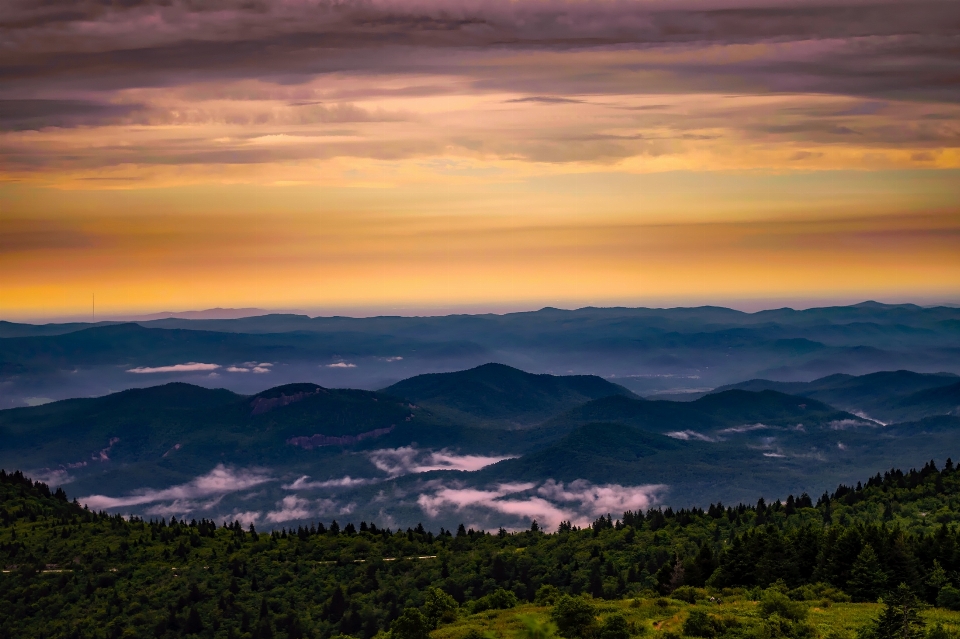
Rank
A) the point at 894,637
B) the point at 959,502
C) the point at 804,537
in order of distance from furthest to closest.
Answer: the point at 959,502 → the point at 804,537 → the point at 894,637

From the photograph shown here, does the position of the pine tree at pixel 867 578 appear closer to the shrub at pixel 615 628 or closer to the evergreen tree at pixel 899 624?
the evergreen tree at pixel 899 624

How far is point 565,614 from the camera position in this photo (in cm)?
9600

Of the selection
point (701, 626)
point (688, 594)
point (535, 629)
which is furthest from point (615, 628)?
point (535, 629)

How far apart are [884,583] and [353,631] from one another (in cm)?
11970

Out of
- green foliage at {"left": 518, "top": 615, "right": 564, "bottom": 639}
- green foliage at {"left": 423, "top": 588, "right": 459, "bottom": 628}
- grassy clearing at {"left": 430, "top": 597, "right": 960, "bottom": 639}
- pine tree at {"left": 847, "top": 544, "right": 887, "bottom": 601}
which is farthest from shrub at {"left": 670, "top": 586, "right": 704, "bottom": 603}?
green foliage at {"left": 518, "top": 615, "right": 564, "bottom": 639}

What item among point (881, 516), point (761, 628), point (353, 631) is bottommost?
point (353, 631)

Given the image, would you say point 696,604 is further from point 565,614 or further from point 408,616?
point 408,616

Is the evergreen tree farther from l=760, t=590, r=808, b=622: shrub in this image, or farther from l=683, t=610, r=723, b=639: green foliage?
l=683, t=610, r=723, b=639: green foliage

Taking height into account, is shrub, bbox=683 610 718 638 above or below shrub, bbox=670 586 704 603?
above

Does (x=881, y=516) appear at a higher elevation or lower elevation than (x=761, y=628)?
lower

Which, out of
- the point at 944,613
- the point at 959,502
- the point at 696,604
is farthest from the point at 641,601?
the point at 959,502

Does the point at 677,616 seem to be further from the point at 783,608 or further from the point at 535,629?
the point at 535,629

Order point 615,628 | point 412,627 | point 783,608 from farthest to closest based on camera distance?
point 412,627, point 783,608, point 615,628

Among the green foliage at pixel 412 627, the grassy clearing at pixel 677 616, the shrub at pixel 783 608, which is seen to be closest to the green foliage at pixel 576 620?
the grassy clearing at pixel 677 616
